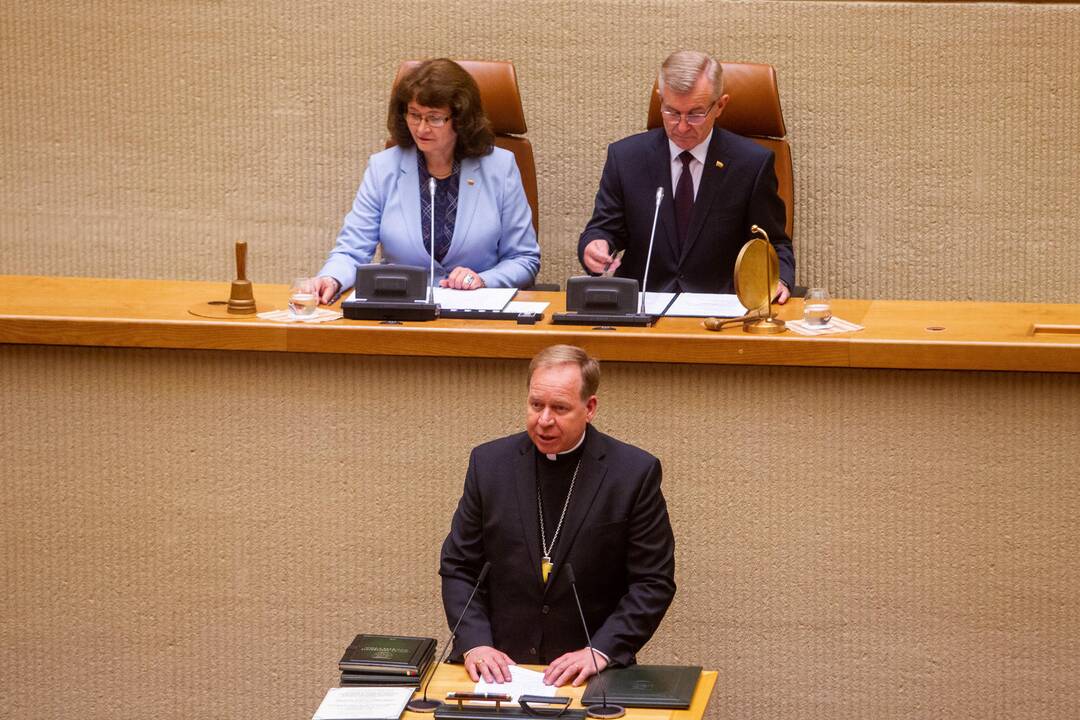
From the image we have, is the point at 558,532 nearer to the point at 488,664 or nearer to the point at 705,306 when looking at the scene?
the point at 488,664

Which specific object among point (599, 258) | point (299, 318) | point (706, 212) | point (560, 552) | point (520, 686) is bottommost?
point (520, 686)

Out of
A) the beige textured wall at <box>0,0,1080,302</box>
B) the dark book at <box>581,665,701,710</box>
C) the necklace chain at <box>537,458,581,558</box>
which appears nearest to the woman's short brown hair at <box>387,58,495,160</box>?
the beige textured wall at <box>0,0,1080,302</box>

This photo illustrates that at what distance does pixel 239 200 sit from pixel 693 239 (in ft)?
5.68

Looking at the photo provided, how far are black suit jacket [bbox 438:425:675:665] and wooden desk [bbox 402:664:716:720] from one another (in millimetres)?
170

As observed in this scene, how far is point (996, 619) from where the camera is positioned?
10.9 feet

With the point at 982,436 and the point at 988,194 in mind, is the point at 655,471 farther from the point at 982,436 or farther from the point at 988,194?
the point at 988,194

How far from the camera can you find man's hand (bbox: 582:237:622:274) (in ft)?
12.6

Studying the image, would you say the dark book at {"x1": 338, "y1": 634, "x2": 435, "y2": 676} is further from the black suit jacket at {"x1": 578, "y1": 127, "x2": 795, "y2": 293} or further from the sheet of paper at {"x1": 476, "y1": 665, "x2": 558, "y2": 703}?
the black suit jacket at {"x1": 578, "y1": 127, "x2": 795, "y2": 293}

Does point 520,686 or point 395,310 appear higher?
point 395,310

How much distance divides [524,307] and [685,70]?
0.74m

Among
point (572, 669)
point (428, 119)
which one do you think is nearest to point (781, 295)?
point (428, 119)

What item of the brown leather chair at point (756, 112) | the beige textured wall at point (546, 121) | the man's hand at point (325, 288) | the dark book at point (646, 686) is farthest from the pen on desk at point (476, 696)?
the beige textured wall at point (546, 121)

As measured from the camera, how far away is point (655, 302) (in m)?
3.68

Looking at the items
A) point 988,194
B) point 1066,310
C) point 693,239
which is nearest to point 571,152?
point 693,239
